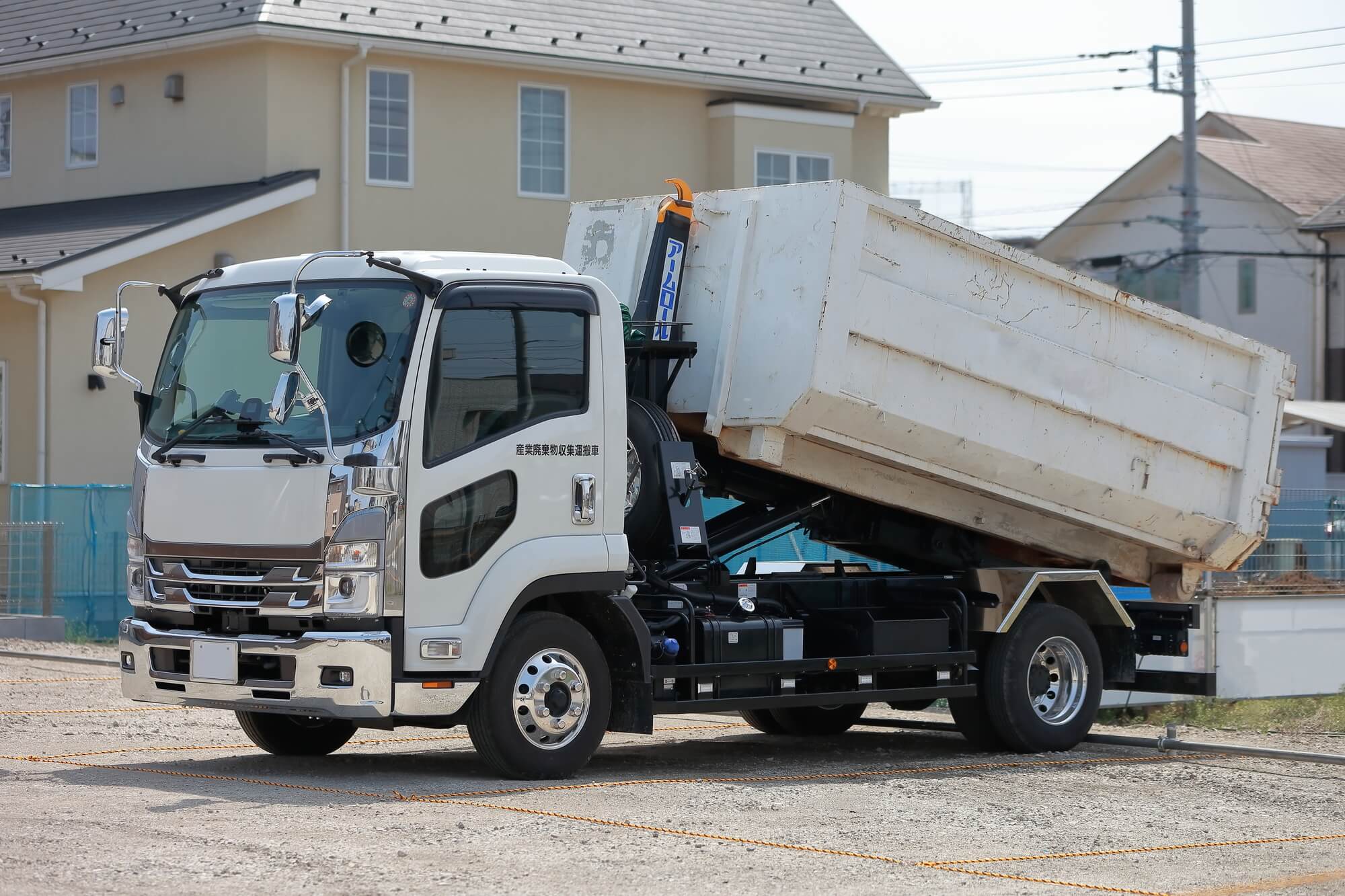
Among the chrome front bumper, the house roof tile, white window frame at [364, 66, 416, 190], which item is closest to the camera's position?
the chrome front bumper

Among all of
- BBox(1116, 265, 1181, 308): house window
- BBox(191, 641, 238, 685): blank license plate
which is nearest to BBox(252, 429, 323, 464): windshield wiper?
BBox(191, 641, 238, 685): blank license plate

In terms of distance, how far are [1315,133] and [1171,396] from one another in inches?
1672

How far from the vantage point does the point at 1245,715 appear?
15.9 meters

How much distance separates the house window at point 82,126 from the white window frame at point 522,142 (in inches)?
245

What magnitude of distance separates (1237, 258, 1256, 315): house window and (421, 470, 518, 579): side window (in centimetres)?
3910

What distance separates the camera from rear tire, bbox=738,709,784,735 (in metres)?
14.7

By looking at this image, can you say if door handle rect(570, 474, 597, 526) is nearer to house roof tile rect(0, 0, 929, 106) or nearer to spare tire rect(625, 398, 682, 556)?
spare tire rect(625, 398, 682, 556)

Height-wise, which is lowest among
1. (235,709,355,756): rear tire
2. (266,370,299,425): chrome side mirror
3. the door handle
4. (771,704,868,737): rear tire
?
(771,704,868,737): rear tire

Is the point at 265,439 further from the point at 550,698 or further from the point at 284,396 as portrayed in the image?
the point at 550,698

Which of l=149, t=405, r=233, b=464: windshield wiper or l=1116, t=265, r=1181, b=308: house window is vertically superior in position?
l=1116, t=265, r=1181, b=308: house window

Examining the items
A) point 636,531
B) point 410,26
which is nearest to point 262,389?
point 636,531

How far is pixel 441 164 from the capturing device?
1139 inches

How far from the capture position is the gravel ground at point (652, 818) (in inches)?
324

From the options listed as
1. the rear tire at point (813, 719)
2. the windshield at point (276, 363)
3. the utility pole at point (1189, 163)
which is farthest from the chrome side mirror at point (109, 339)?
the utility pole at point (1189, 163)
